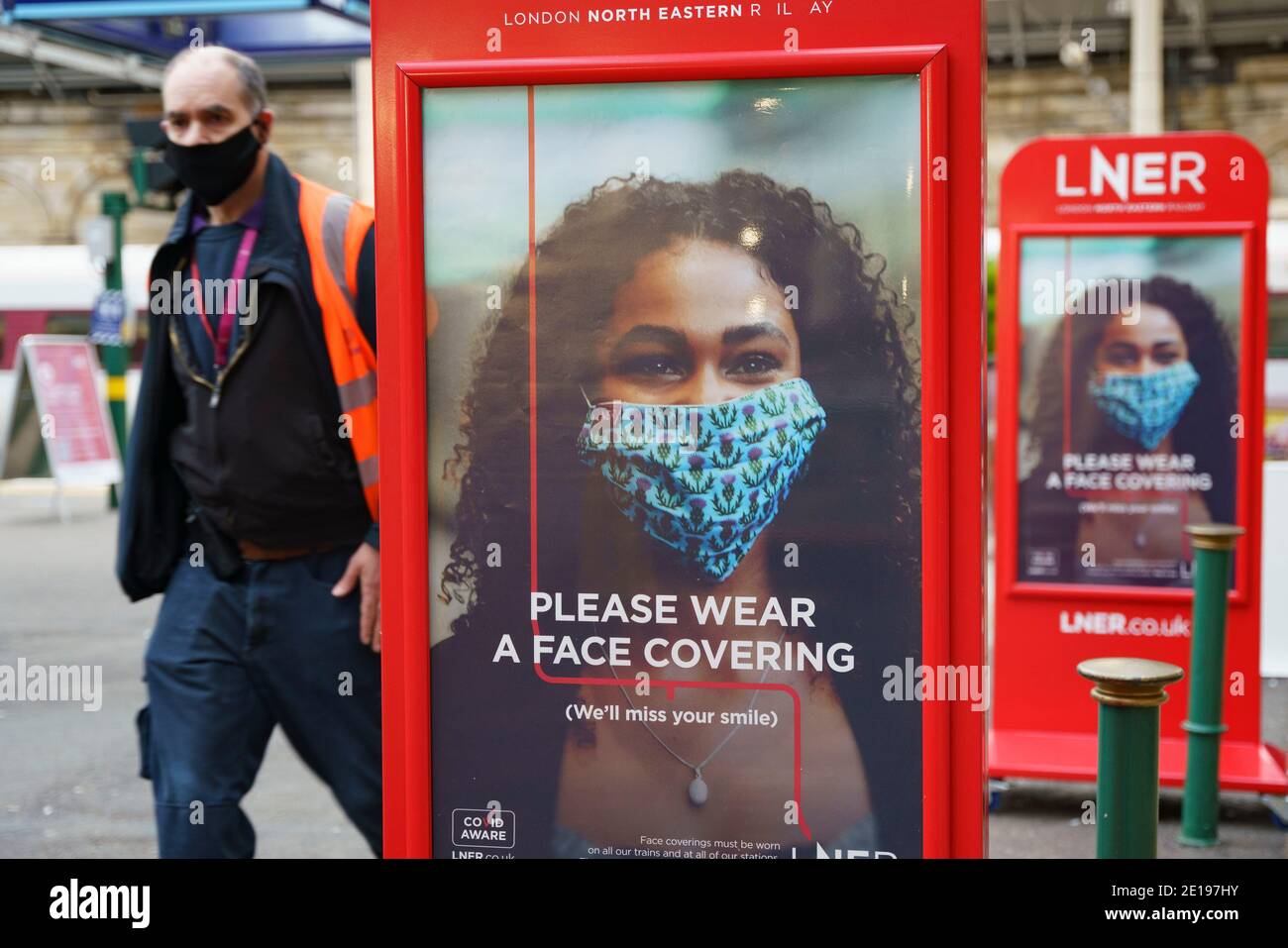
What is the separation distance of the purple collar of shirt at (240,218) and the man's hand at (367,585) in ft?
2.48

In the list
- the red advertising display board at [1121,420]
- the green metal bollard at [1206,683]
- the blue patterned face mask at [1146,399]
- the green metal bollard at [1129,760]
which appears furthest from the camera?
the blue patterned face mask at [1146,399]

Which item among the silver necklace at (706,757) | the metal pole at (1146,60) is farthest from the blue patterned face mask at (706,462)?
the metal pole at (1146,60)

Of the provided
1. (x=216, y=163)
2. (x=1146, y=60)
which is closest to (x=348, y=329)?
(x=216, y=163)

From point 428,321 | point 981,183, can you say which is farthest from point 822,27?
point 428,321

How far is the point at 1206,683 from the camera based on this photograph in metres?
4.78

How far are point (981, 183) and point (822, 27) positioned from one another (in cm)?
33

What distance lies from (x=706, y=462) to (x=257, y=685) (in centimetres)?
142

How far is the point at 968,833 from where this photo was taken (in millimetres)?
2232

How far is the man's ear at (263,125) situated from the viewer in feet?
10.9

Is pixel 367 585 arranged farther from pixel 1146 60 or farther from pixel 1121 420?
pixel 1146 60
